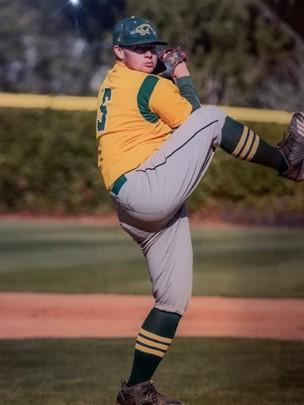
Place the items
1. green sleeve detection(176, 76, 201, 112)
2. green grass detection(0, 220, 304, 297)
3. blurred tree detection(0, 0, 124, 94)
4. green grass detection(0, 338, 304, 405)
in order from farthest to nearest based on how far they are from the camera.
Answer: green grass detection(0, 220, 304, 297)
blurred tree detection(0, 0, 124, 94)
green grass detection(0, 338, 304, 405)
green sleeve detection(176, 76, 201, 112)

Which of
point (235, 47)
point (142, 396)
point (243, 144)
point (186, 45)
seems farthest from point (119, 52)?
point (235, 47)

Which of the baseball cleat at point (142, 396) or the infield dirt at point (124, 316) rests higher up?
the baseball cleat at point (142, 396)

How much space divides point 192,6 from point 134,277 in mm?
2313

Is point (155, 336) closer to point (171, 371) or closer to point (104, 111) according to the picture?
point (104, 111)

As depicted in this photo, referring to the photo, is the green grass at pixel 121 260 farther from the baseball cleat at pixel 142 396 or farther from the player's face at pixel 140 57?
the player's face at pixel 140 57

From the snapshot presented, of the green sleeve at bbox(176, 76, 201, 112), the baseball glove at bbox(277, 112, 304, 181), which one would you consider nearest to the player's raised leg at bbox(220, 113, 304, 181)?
the baseball glove at bbox(277, 112, 304, 181)

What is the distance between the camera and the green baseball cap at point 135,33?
3.31 m

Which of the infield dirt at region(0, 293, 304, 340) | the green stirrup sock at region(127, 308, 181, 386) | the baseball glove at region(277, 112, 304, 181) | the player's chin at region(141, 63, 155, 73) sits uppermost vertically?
the player's chin at region(141, 63, 155, 73)

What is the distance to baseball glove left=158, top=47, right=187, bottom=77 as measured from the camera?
11.1 ft

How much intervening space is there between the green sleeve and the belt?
10.9 inches

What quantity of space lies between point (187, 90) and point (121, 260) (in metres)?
7.77

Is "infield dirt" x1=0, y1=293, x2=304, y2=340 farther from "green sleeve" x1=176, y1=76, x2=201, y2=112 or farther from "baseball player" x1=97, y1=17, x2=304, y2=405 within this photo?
"green sleeve" x1=176, y1=76, x2=201, y2=112

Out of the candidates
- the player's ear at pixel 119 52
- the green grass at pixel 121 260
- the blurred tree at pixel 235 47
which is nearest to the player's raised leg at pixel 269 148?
the player's ear at pixel 119 52

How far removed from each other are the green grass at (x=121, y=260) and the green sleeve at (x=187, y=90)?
6.47 m
